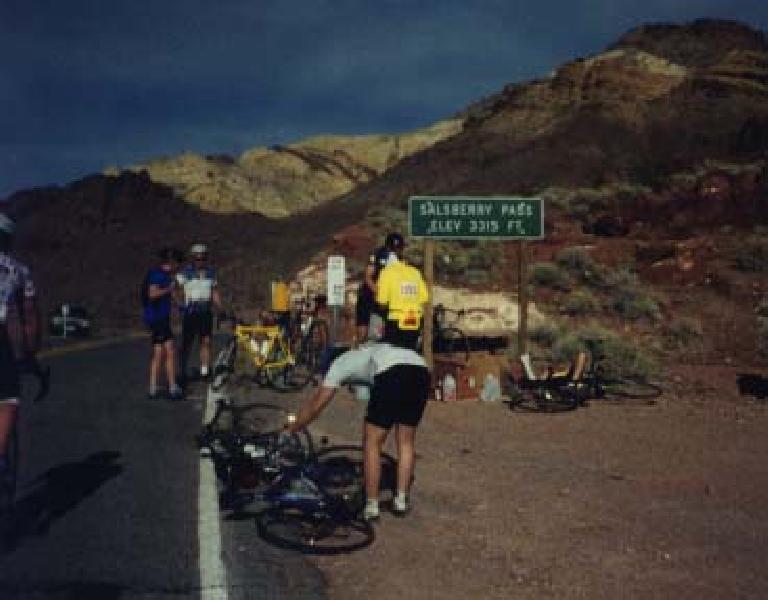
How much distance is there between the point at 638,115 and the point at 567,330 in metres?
56.4

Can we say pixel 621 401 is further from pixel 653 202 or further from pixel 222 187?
pixel 222 187

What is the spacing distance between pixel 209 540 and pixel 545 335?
49.5 feet

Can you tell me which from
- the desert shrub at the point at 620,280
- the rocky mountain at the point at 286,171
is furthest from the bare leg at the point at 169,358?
the rocky mountain at the point at 286,171

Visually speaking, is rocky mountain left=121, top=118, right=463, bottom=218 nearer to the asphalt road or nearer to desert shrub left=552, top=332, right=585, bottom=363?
desert shrub left=552, top=332, right=585, bottom=363

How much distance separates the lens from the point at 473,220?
14.4 metres

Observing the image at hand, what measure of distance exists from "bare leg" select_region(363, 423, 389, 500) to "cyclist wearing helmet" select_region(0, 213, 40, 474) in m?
2.28

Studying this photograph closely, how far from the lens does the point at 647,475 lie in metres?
8.31

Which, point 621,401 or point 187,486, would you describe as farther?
point 621,401

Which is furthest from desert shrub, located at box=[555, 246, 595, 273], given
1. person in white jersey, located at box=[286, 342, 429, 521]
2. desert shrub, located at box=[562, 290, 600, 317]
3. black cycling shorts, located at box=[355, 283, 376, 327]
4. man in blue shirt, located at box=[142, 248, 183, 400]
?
person in white jersey, located at box=[286, 342, 429, 521]

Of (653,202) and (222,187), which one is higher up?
(222,187)

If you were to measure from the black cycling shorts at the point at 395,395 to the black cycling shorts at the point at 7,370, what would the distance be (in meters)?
2.29

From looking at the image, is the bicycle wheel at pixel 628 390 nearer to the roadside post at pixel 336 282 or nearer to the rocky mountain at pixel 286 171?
the roadside post at pixel 336 282

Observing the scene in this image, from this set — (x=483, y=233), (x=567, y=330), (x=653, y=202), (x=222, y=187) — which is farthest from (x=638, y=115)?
(x=483, y=233)

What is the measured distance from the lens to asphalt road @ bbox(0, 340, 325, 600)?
5043 millimetres
